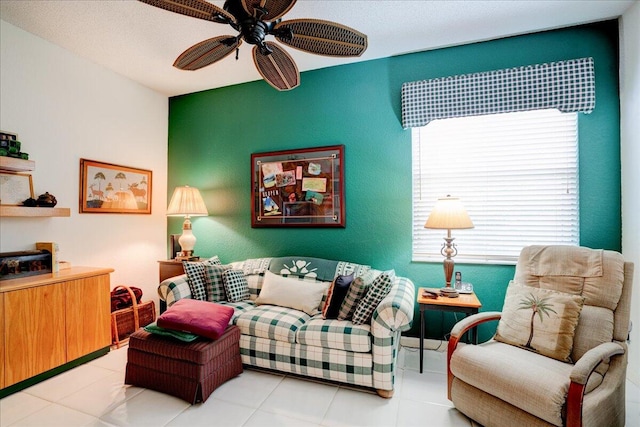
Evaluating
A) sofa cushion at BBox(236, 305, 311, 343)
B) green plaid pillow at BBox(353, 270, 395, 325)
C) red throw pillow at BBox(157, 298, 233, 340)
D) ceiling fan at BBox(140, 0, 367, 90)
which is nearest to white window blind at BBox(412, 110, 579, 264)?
green plaid pillow at BBox(353, 270, 395, 325)

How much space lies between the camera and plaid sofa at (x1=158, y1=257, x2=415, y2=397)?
211 cm

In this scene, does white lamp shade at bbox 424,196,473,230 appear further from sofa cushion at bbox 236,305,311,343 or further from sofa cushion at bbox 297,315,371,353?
sofa cushion at bbox 236,305,311,343

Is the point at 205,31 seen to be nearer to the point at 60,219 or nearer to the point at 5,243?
the point at 60,219

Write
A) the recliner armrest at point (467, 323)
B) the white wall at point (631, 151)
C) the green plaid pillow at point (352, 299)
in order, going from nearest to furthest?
the recliner armrest at point (467, 323) < the white wall at point (631, 151) < the green plaid pillow at point (352, 299)

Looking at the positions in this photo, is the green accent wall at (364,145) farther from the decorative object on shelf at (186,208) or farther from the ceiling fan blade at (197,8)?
the ceiling fan blade at (197,8)

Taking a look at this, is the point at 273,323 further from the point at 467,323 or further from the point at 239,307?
the point at 467,323

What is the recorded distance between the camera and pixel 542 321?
191cm

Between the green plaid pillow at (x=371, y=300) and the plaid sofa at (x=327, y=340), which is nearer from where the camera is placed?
the plaid sofa at (x=327, y=340)

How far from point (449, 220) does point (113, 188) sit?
3.38 m

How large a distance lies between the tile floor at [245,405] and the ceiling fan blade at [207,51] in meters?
2.18

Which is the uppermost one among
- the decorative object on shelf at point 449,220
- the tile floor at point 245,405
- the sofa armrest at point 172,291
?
the decorative object on shelf at point 449,220

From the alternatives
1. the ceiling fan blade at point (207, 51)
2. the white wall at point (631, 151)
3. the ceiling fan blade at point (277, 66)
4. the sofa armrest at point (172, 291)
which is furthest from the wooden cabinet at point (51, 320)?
the white wall at point (631, 151)

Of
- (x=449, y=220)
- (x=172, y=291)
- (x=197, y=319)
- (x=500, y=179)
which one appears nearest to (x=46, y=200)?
(x=172, y=291)

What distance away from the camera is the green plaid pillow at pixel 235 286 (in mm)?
2891
